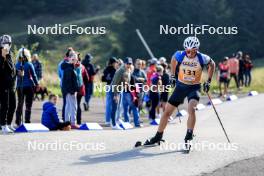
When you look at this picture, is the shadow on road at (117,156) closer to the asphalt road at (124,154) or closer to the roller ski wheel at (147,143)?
the asphalt road at (124,154)

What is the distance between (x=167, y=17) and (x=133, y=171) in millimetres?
Result: 79968

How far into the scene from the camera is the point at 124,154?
12.0 m

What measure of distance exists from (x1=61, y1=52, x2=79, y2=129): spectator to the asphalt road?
170 centimetres

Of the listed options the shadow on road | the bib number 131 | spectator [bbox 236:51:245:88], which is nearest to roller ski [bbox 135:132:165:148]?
the shadow on road

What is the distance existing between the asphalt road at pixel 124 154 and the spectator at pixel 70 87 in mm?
1700

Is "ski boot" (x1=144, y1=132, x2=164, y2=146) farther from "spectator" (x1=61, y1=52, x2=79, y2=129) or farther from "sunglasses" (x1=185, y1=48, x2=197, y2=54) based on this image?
"spectator" (x1=61, y1=52, x2=79, y2=129)

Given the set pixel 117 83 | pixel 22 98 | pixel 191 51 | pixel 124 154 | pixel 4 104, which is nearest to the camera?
pixel 124 154

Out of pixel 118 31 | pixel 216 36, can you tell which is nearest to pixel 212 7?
pixel 216 36

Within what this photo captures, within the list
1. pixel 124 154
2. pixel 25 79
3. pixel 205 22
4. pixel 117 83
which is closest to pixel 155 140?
pixel 124 154

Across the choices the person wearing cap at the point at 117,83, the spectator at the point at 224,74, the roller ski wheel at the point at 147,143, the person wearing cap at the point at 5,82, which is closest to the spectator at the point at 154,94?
the person wearing cap at the point at 117,83

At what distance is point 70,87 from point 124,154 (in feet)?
16.4

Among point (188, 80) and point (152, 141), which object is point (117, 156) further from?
point (188, 80)

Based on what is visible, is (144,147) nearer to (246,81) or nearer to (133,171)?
(133,171)

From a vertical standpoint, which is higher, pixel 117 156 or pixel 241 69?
pixel 241 69
